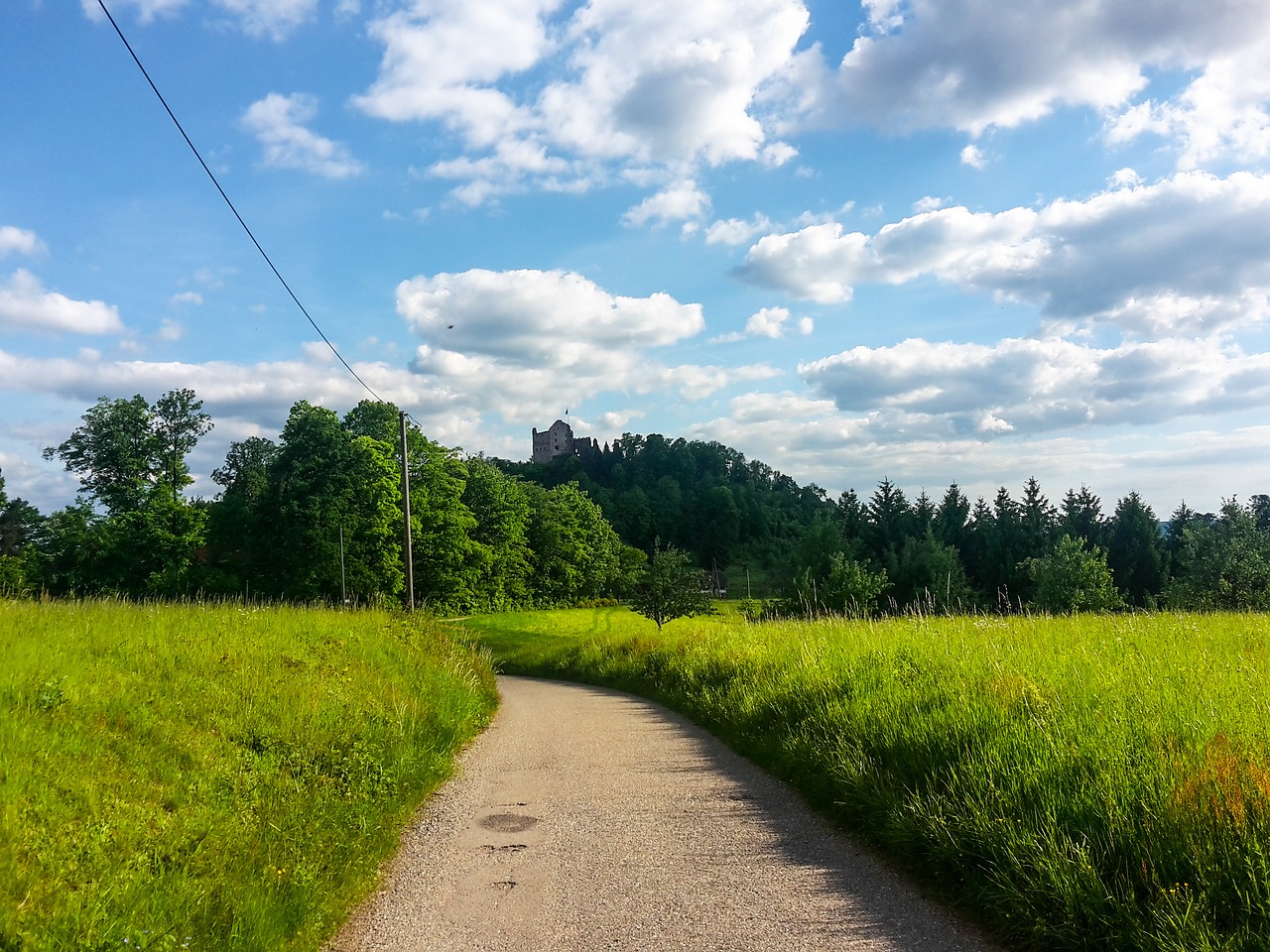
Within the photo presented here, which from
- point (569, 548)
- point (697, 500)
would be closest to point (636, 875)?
point (569, 548)

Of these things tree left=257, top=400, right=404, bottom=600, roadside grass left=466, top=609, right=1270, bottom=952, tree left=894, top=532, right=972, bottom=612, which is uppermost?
tree left=257, top=400, right=404, bottom=600

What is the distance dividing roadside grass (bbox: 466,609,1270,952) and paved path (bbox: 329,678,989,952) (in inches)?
16.9

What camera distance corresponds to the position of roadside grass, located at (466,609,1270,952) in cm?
414

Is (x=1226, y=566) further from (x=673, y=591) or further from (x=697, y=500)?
(x=697, y=500)

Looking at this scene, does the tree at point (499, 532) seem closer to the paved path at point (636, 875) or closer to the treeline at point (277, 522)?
the treeline at point (277, 522)

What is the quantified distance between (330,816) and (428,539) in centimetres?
4262

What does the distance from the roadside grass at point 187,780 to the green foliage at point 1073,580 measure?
49567 mm

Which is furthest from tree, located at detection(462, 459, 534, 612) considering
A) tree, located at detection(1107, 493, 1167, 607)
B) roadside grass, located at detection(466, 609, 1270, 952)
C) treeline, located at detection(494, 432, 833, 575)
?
tree, located at detection(1107, 493, 1167, 607)

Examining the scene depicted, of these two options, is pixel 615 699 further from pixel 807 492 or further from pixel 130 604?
pixel 807 492

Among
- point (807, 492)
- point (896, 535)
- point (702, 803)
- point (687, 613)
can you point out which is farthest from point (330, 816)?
point (807, 492)

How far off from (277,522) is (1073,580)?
50459mm

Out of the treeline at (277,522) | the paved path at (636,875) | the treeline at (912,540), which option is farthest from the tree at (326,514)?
the paved path at (636,875)

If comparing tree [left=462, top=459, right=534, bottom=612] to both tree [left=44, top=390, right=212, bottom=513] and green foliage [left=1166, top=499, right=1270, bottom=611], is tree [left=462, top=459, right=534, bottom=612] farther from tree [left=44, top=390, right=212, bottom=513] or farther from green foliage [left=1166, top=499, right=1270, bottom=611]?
green foliage [left=1166, top=499, right=1270, bottom=611]

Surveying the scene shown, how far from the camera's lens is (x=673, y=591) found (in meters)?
41.8
